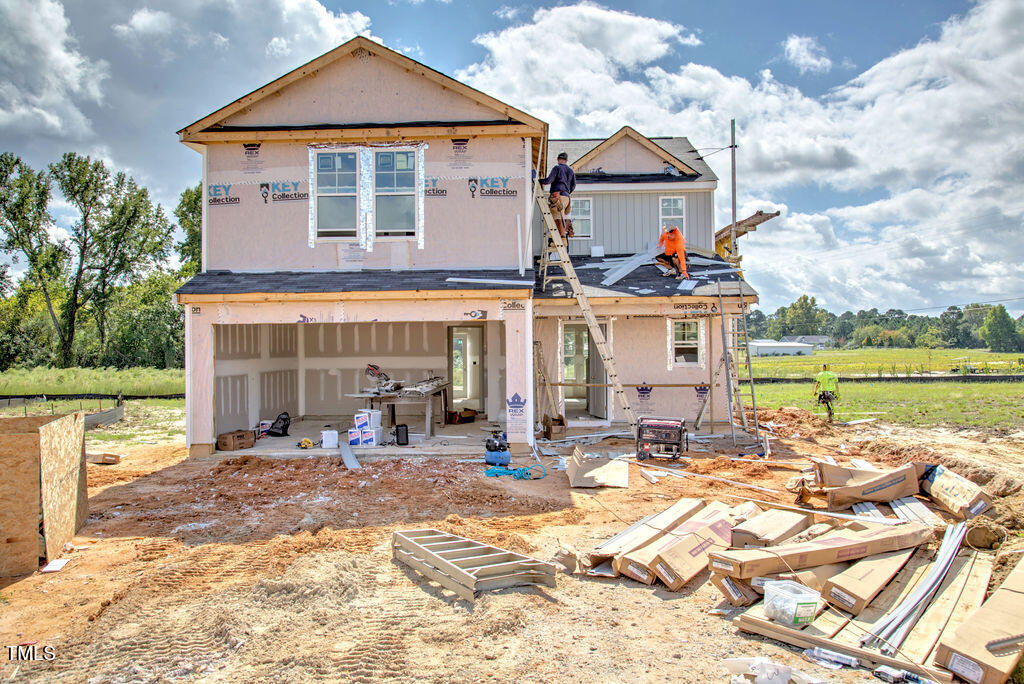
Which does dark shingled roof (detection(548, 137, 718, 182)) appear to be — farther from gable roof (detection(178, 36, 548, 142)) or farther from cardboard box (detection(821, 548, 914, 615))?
cardboard box (detection(821, 548, 914, 615))

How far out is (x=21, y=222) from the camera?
34188 mm

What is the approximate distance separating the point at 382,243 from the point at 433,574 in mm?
8255

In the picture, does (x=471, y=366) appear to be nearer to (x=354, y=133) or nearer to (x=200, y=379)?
(x=354, y=133)

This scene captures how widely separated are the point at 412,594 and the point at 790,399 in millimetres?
19447

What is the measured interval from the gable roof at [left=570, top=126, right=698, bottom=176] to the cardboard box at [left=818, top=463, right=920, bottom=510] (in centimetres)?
1145

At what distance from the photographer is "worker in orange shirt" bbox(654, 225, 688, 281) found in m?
14.0

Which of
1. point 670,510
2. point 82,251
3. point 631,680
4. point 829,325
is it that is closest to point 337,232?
point 670,510

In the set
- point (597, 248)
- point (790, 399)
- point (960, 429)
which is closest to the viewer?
point (960, 429)

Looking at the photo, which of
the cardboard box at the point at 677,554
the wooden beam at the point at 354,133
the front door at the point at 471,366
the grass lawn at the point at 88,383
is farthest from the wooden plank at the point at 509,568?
the grass lawn at the point at 88,383

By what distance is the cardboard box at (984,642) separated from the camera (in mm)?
3598

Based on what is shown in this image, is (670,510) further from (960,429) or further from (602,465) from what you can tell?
(960,429)

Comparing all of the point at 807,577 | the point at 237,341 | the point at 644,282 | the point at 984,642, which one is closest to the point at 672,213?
the point at 644,282

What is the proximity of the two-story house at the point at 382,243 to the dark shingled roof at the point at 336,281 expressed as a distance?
47 mm

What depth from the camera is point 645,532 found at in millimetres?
6320
